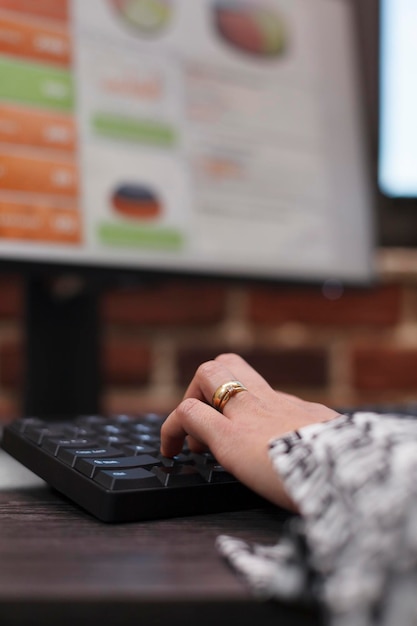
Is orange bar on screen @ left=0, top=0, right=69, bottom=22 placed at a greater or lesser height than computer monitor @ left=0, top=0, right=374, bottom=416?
greater

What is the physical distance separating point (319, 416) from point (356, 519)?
15cm

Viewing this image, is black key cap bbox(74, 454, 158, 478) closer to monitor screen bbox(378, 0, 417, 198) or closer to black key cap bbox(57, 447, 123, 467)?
black key cap bbox(57, 447, 123, 467)

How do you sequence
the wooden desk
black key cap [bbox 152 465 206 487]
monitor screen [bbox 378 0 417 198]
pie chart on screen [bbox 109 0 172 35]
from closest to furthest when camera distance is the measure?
the wooden desk, black key cap [bbox 152 465 206 487], pie chart on screen [bbox 109 0 172 35], monitor screen [bbox 378 0 417 198]

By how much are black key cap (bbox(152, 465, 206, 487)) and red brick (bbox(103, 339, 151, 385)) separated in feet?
2.15

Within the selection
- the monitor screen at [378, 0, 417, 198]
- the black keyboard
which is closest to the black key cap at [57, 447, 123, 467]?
the black keyboard

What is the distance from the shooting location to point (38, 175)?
0.63m

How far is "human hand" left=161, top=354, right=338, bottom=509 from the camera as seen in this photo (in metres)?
0.32

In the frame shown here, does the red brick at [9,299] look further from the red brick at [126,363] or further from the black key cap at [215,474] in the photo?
the black key cap at [215,474]

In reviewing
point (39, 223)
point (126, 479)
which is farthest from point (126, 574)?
point (39, 223)

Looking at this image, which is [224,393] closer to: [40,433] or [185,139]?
[40,433]

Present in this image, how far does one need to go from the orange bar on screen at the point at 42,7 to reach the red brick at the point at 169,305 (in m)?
0.42

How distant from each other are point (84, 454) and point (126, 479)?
1.8 inches

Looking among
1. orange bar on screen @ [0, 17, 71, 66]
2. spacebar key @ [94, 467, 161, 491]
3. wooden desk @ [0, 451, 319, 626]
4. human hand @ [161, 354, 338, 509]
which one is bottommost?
wooden desk @ [0, 451, 319, 626]

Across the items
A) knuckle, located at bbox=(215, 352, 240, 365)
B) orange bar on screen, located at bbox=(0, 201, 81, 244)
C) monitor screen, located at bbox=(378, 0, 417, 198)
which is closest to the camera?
knuckle, located at bbox=(215, 352, 240, 365)
